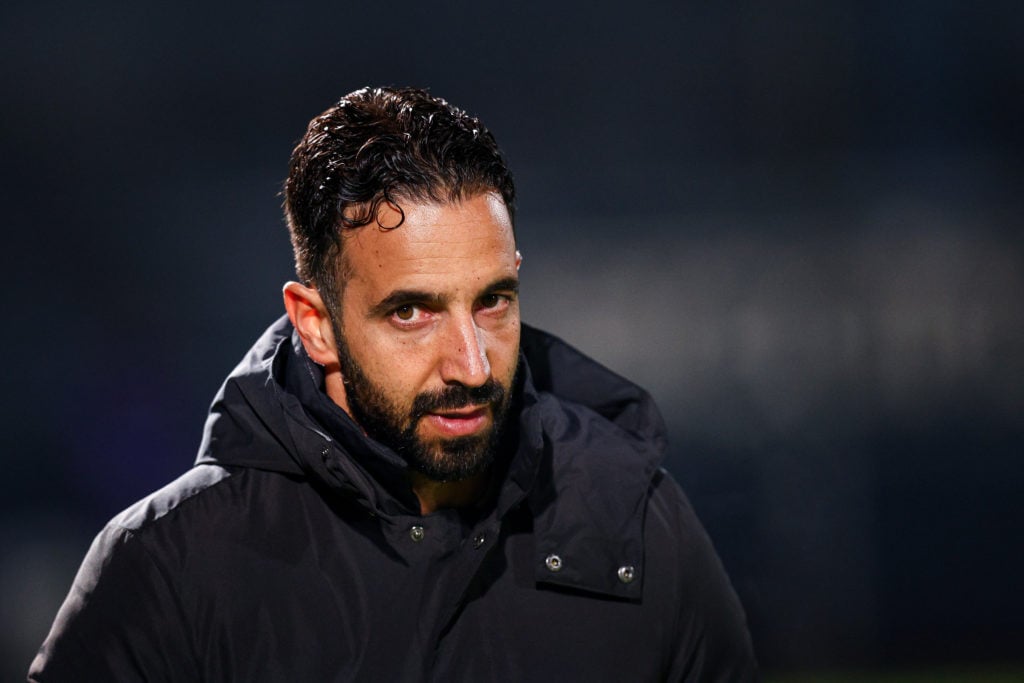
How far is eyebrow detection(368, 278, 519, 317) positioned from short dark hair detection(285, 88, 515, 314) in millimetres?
98

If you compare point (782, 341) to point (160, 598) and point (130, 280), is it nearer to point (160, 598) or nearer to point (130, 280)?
point (130, 280)

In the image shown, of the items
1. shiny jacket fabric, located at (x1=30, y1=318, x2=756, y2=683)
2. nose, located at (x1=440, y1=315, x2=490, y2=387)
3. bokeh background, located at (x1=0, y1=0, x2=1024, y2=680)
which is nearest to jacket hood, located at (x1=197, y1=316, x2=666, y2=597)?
shiny jacket fabric, located at (x1=30, y1=318, x2=756, y2=683)

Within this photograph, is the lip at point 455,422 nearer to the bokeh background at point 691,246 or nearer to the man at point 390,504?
the man at point 390,504

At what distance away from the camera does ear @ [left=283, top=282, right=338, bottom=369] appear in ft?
6.08

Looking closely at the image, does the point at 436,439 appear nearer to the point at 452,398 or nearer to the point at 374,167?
the point at 452,398

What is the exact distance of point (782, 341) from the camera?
13.1ft

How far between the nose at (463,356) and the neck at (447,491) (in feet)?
0.64

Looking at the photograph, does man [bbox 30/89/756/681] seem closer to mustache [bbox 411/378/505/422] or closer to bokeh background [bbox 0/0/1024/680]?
mustache [bbox 411/378/505/422]

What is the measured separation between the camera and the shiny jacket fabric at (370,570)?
1693 mm

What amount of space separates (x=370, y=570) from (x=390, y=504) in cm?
10

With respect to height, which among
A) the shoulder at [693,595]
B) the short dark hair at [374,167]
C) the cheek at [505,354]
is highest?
the short dark hair at [374,167]

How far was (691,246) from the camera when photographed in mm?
4004

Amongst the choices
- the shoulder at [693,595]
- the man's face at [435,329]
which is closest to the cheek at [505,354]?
the man's face at [435,329]

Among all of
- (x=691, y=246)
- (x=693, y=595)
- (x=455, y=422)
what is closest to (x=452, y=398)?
(x=455, y=422)
